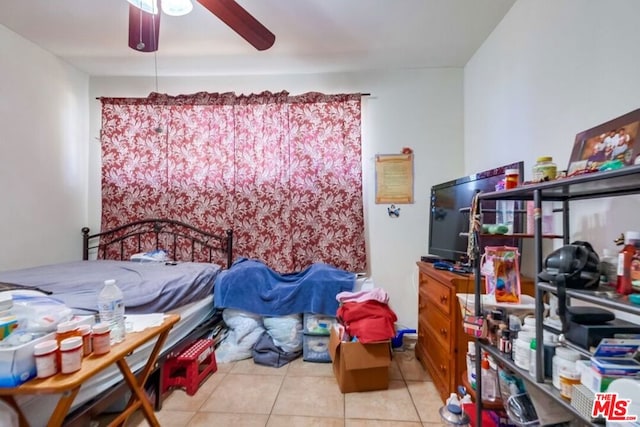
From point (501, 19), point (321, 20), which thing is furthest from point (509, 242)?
point (321, 20)

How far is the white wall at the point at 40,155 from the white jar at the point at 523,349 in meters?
3.50

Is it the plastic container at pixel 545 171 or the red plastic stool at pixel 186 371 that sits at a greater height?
the plastic container at pixel 545 171

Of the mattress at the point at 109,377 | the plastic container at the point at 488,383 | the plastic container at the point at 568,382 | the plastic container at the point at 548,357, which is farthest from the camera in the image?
the plastic container at the point at 488,383

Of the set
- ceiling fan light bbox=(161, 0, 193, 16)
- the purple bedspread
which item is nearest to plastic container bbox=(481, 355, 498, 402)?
the purple bedspread

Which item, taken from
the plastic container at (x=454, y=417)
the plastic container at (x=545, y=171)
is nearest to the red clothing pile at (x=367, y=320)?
the plastic container at (x=454, y=417)

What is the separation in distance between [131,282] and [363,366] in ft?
5.53

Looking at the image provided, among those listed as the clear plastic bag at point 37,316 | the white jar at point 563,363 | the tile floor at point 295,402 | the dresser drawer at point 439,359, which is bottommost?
the tile floor at point 295,402

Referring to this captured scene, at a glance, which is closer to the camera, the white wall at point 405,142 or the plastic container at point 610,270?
the plastic container at point 610,270

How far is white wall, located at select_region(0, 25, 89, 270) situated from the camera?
7.88ft

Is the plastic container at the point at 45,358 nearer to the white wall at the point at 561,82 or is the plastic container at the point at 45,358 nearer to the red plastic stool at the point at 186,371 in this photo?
the red plastic stool at the point at 186,371

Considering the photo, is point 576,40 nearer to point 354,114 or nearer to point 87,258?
point 354,114

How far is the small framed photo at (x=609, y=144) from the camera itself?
1.04 m

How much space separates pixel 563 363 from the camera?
931 millimetres

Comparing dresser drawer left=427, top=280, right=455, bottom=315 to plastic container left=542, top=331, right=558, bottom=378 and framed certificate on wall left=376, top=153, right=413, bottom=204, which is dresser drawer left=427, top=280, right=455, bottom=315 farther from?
framed certificate on wall left=376, top=153, right=413, bottom=204
